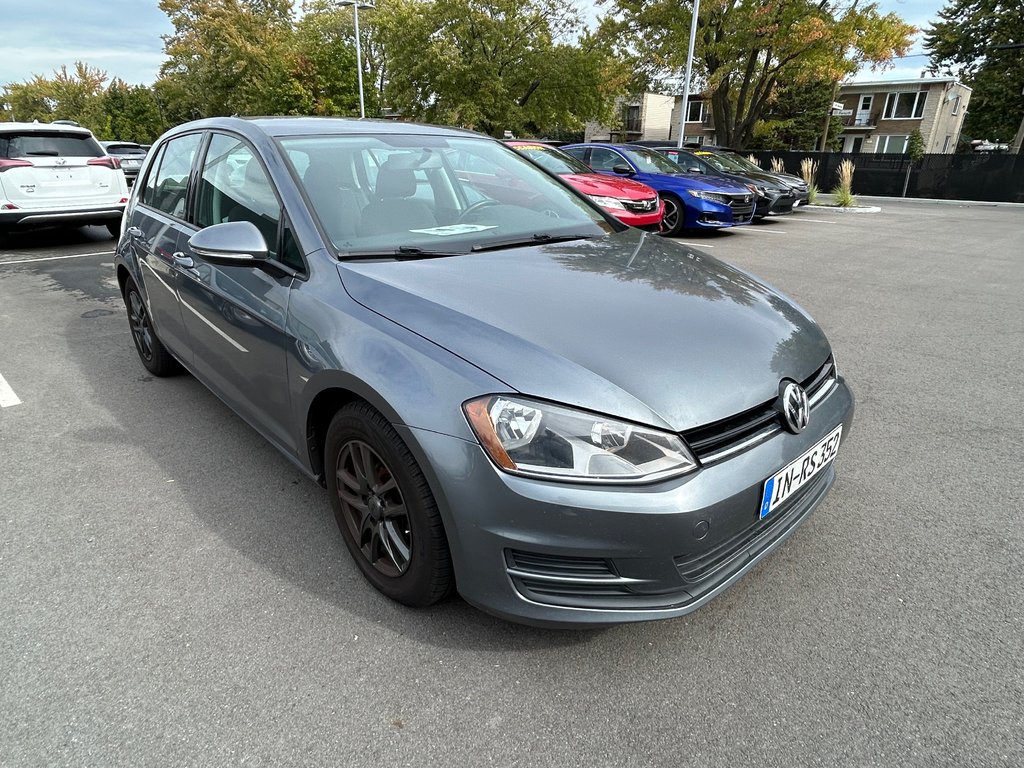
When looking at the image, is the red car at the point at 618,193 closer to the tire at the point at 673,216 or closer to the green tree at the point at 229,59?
the tire at the point at 673,216

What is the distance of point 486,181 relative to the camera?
122 inches

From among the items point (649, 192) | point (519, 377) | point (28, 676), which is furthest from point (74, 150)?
point (519, 377)

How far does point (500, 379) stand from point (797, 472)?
0.99 meters

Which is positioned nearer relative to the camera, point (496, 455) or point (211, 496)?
Result: point (496, 455)

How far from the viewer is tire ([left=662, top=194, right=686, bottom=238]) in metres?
10.9

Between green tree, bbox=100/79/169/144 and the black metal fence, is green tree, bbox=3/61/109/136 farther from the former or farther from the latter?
the black metal fence

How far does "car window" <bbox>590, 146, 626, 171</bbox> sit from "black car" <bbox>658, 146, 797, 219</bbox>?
4.57ft

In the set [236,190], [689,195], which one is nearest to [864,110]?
[689,195]

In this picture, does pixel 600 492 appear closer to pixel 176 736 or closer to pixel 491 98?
pixel 176 736

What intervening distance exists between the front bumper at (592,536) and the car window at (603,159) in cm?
1105

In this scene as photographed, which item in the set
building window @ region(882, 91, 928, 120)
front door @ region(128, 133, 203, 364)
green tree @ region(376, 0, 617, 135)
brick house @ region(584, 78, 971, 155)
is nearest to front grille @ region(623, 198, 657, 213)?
front door @ region(128, 133, 203, 364)

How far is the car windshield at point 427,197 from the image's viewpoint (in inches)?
97.0

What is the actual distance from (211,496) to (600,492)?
2044 mm

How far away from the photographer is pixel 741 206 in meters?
11.0
